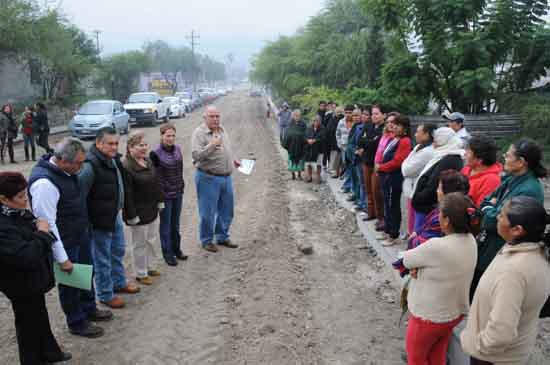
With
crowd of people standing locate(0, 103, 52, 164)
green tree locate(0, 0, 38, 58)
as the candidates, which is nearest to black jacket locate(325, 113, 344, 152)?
crowd of people standing locate(0, 103, 52, 164)

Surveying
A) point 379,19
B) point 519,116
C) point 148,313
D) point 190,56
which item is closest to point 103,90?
point 379,19

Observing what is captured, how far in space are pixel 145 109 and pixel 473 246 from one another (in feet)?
80.9

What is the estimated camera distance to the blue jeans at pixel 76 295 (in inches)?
168

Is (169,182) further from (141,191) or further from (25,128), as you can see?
(25,128)

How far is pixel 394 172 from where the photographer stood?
21.5ft

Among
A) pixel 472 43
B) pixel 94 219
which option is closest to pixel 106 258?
pixel 94 219

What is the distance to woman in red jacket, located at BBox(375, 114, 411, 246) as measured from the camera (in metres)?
6.36

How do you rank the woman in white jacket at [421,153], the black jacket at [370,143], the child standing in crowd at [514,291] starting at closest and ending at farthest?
the child standing in crowd at [514,291]
the woman in white jacket at [421,153]
the black jacket at [370,143]

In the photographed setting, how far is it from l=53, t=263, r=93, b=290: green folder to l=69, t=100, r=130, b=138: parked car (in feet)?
53.8

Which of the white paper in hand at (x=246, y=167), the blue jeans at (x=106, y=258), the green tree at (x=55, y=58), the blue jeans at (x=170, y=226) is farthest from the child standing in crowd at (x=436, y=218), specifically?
the green tree at (x=55, y=58)

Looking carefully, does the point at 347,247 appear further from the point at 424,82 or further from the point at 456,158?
the point at 424,82

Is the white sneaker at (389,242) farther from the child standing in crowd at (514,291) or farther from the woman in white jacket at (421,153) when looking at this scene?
the child standing in crowd at (514,291)

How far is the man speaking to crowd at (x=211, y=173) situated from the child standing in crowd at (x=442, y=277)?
145 inches

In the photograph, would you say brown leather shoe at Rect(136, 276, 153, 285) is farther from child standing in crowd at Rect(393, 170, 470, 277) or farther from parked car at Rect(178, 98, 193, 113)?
parked car at Rect(178, 98, 193, 113)
